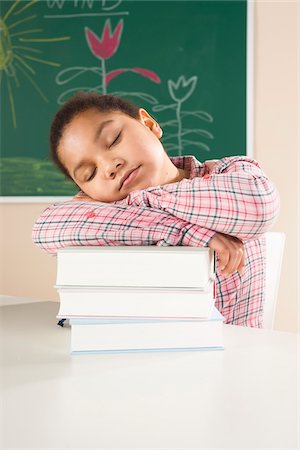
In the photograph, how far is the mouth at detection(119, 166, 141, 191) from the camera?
1.13m

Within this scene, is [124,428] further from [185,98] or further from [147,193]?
[185,98]

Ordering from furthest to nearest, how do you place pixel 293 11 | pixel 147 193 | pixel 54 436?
pixel 293 11, pixel 147 193, pixel 54 436

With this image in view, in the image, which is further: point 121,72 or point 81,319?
point 121,72

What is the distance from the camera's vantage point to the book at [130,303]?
0.84 meters

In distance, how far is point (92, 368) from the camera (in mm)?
791

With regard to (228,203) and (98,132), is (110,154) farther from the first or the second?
(228,203)

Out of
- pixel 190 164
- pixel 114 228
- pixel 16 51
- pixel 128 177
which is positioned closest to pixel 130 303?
pixel 114 228

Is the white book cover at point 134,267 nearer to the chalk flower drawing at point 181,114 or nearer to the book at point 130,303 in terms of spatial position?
the book at point 130,303

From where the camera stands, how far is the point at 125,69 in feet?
9.87

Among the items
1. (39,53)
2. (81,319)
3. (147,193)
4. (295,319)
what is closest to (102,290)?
(81,319)

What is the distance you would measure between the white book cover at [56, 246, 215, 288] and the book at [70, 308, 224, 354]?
6cm

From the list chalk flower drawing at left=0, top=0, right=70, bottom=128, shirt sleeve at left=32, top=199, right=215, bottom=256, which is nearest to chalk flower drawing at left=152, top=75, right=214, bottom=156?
chalk flower drawing at left=0, top=0, right=70, bottom=128

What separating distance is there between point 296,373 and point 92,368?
25cm

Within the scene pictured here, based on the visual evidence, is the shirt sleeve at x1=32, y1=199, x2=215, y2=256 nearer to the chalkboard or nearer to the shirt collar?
the shirt collar
